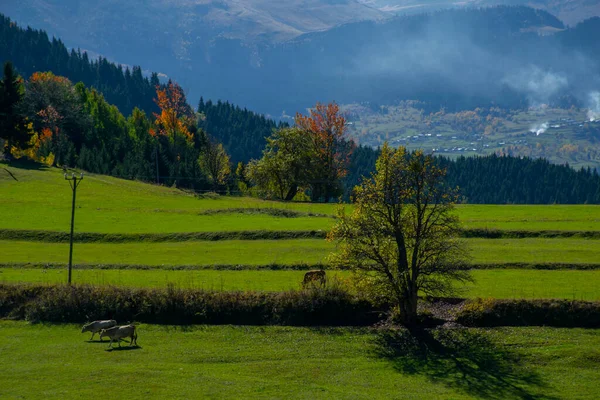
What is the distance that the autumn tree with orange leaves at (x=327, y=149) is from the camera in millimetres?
123438

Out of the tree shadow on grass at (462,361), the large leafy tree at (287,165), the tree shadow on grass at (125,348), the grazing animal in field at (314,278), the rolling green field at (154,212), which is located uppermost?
the large leafy tree at (287,165)

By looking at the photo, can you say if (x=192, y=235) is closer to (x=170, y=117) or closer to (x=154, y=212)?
(x=154, y=212)

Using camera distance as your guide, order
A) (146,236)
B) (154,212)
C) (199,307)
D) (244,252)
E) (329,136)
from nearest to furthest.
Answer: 1. (199,307)
2. (244,252)
3. (146,236)
4. (154,212)
5. (329,136)

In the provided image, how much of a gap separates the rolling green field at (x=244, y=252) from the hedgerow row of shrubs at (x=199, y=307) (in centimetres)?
1258

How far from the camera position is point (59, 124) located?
149 meters

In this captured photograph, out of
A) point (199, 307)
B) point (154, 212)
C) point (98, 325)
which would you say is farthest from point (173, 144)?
point (98, 325)

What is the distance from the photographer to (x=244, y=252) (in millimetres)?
67250

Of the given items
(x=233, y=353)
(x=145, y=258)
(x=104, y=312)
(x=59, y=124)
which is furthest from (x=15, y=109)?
(x=233, y=353)

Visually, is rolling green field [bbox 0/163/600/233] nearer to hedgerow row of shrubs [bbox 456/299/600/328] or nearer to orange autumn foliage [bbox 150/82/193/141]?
hedgerow row of shrubs [bbox 456/299/600/328]

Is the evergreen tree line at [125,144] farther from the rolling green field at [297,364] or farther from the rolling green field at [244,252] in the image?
the rolling green field at [297,364]

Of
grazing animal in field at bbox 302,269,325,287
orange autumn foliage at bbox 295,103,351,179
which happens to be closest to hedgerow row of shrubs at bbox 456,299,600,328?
grazing animal in field at bbox 302,269,325,287

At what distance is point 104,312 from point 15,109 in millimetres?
79231

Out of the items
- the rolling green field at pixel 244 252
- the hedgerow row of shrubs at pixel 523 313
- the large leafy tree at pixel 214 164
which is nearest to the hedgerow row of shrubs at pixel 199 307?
the hedgerow row of shrubs at pixel 523 313

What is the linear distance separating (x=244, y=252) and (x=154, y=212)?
92.2 ft
